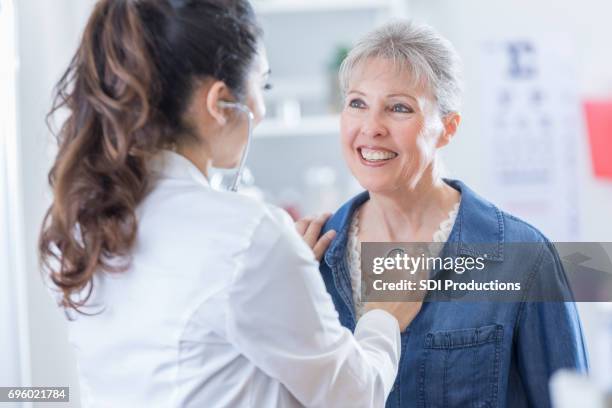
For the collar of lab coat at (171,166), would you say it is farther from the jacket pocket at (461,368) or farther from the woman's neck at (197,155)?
the jacket pocket at (461,368)

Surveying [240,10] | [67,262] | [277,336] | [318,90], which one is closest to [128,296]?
[67,262]

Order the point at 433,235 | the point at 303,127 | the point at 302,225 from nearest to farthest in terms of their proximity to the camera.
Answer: the point at 433,235
the point at 302,225
the point at 303,127

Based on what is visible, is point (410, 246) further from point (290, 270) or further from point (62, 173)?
point (62, 173)

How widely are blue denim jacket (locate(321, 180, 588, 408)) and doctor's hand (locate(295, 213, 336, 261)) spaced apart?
146 millimetres

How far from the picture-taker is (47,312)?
1607mm

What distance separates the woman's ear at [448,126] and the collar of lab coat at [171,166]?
23.2 inches

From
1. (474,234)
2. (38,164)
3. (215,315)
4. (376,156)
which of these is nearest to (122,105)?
(215,315)

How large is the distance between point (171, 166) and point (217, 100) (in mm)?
92

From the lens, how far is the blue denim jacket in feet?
3.96

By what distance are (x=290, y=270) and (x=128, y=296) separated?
20 cm

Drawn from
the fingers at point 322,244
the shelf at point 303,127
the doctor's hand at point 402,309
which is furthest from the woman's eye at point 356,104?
the shelf at point 303,127

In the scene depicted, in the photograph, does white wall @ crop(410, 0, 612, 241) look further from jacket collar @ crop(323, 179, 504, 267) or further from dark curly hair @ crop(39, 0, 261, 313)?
dark curly hair @ crop(39, 0, 261, 313)

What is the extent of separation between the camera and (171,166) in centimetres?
90

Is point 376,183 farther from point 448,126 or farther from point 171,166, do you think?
point 171,166
